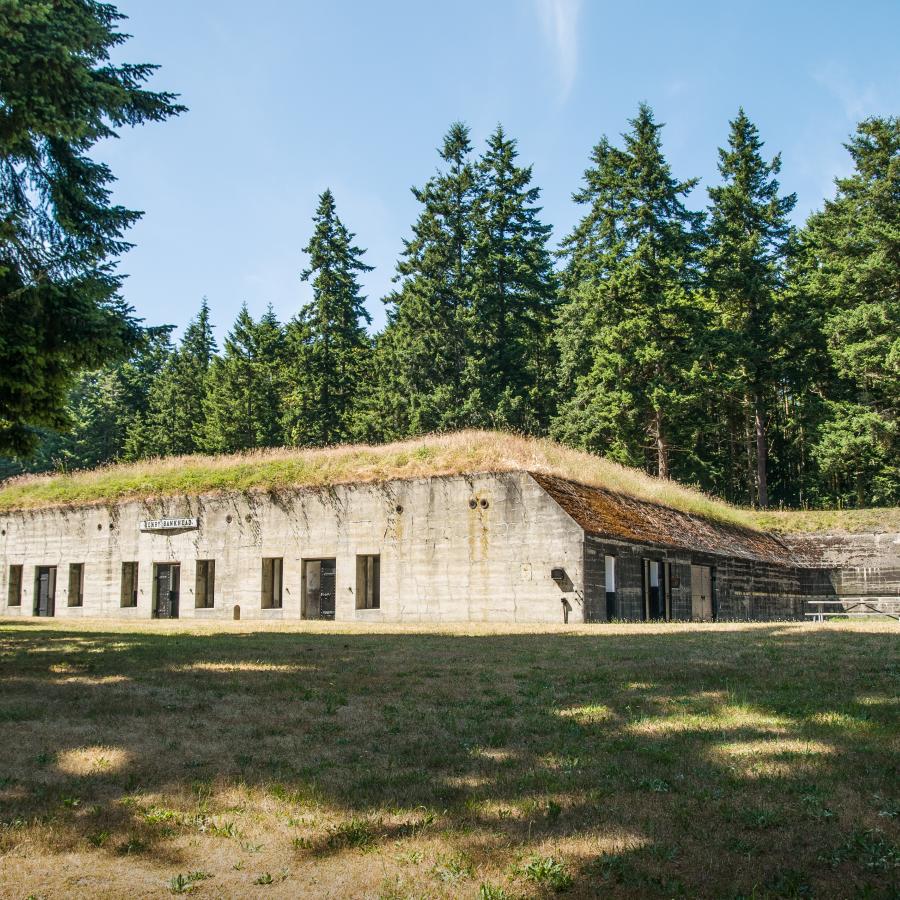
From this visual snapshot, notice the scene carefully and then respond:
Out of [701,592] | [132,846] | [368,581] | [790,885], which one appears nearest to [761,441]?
[701,592]

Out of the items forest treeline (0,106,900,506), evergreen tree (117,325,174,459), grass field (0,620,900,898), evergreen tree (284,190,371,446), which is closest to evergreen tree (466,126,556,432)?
forest treeline (0,106,900,506)

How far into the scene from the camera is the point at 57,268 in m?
14.6

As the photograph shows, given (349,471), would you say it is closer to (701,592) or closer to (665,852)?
(701,592)

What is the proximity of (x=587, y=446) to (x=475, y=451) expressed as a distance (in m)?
23.8

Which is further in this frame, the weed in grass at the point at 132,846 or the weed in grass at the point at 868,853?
the weed in grass at the point at 132,846

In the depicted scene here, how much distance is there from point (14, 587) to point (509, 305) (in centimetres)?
3403

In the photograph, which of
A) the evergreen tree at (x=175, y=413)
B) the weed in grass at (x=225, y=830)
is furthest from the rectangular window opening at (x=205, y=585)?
the evergreen tree at (x=175, y=413)

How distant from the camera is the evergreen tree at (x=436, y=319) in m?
50.8

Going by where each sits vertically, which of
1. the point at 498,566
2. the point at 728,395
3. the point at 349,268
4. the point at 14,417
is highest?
the point at 349,268

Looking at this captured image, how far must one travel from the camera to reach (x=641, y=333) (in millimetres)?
48312

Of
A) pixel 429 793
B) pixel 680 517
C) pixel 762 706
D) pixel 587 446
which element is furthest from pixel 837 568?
pixel 429 793

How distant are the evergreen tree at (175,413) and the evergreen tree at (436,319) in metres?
20.2

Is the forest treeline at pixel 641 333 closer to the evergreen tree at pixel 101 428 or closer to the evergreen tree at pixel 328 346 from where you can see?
the evergreen tree at pixel 328 346

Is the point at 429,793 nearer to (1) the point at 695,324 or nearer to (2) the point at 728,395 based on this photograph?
(1) the point at 695,324
